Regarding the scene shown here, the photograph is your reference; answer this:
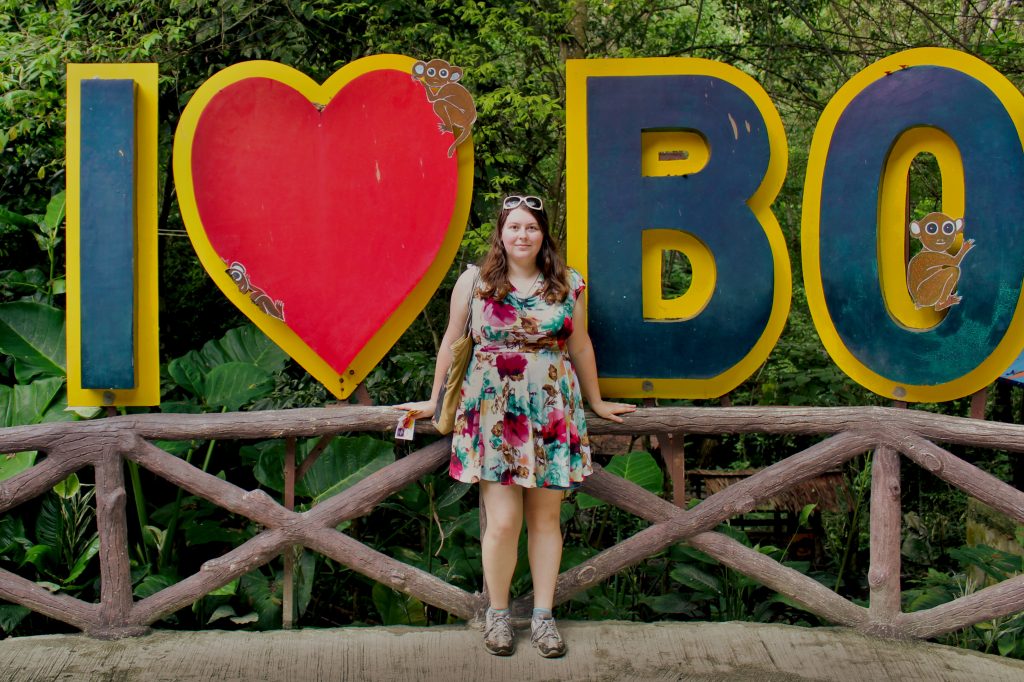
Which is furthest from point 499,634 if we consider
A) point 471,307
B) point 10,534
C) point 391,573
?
point 10,534

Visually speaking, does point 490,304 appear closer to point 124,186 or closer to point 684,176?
point 684,176

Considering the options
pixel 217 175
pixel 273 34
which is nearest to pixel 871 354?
pixel 217 175

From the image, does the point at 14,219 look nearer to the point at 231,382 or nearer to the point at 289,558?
the point at 231,382

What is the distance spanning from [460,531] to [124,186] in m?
1.90

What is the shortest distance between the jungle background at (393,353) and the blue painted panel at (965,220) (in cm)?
94

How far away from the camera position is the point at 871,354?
3279 millimetres

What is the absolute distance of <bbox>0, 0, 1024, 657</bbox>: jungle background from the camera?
12.3 feet

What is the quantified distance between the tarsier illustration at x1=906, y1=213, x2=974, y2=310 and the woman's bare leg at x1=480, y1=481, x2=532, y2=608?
1.56 m

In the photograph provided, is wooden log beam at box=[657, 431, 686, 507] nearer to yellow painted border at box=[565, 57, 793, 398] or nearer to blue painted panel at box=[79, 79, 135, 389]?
yellow painted border at box=[565, 57, 793, 398]

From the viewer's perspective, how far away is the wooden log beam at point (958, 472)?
3.23 metres

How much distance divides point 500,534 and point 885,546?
1.39m

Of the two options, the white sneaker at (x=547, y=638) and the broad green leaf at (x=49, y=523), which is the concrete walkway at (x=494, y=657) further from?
the broad green leaf at (x=49, y=523)

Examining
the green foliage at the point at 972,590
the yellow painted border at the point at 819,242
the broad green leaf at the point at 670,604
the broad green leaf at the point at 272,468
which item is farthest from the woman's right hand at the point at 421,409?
the green foliage at the point at 972,590

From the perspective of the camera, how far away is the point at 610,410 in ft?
10.7
